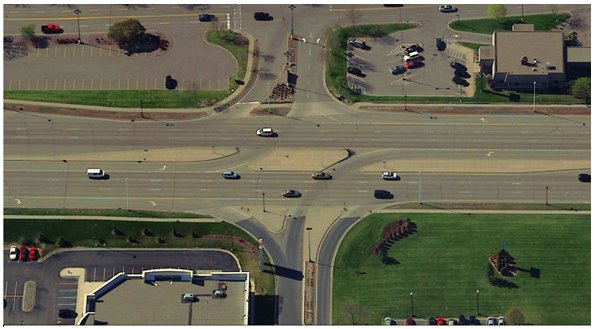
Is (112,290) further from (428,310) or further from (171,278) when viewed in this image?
(428,310)

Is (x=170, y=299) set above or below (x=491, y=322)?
above

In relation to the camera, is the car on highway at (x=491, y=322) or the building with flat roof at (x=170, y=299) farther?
the car on highway at (x=491, y=322)

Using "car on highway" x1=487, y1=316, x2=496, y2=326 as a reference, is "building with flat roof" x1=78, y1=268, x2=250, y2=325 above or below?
above

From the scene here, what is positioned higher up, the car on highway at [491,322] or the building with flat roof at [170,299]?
the building with flat roof at [170,299]

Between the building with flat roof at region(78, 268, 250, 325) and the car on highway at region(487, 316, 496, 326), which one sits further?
the car on highway at region(487, 316, 496, 326)

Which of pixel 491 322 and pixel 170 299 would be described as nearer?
pixel 170 299

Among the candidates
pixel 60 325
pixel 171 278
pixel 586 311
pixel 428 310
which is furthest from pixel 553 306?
pixel 60 325

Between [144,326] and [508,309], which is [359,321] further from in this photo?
[144,326]
